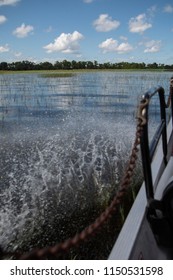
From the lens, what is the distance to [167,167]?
2584 millimetres

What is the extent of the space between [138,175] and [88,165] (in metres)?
1.02

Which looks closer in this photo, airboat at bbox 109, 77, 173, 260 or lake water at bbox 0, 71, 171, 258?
airboat at bbox 109, 77, 173, 260

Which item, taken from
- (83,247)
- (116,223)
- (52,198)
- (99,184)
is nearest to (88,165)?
(99,184)

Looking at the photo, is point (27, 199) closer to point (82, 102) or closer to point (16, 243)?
point (16, 243)

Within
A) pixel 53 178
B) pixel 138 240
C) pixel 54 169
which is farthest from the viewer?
pixel 54 169

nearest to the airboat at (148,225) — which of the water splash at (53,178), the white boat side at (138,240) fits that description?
the white boat side at (138,240)

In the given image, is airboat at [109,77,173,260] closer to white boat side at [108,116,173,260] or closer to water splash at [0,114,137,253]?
white boat side at [108,116,173,260]

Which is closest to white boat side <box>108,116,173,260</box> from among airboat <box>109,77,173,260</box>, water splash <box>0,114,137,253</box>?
airboat <box>109,77,173,260</box>

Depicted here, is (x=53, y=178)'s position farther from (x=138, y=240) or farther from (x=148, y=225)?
(x=138, y=240)

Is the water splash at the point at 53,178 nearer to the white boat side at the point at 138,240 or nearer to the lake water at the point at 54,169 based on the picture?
the lake water at the point at 54,169

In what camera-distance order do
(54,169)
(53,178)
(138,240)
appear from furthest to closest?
(54,169) < (53,178) < (138,240)

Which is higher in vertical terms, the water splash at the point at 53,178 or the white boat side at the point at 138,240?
the white boat side at the point at 138,240

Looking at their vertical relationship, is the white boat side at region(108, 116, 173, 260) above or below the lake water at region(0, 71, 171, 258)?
above

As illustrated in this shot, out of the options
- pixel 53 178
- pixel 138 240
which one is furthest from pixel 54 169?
pixel 138 240
